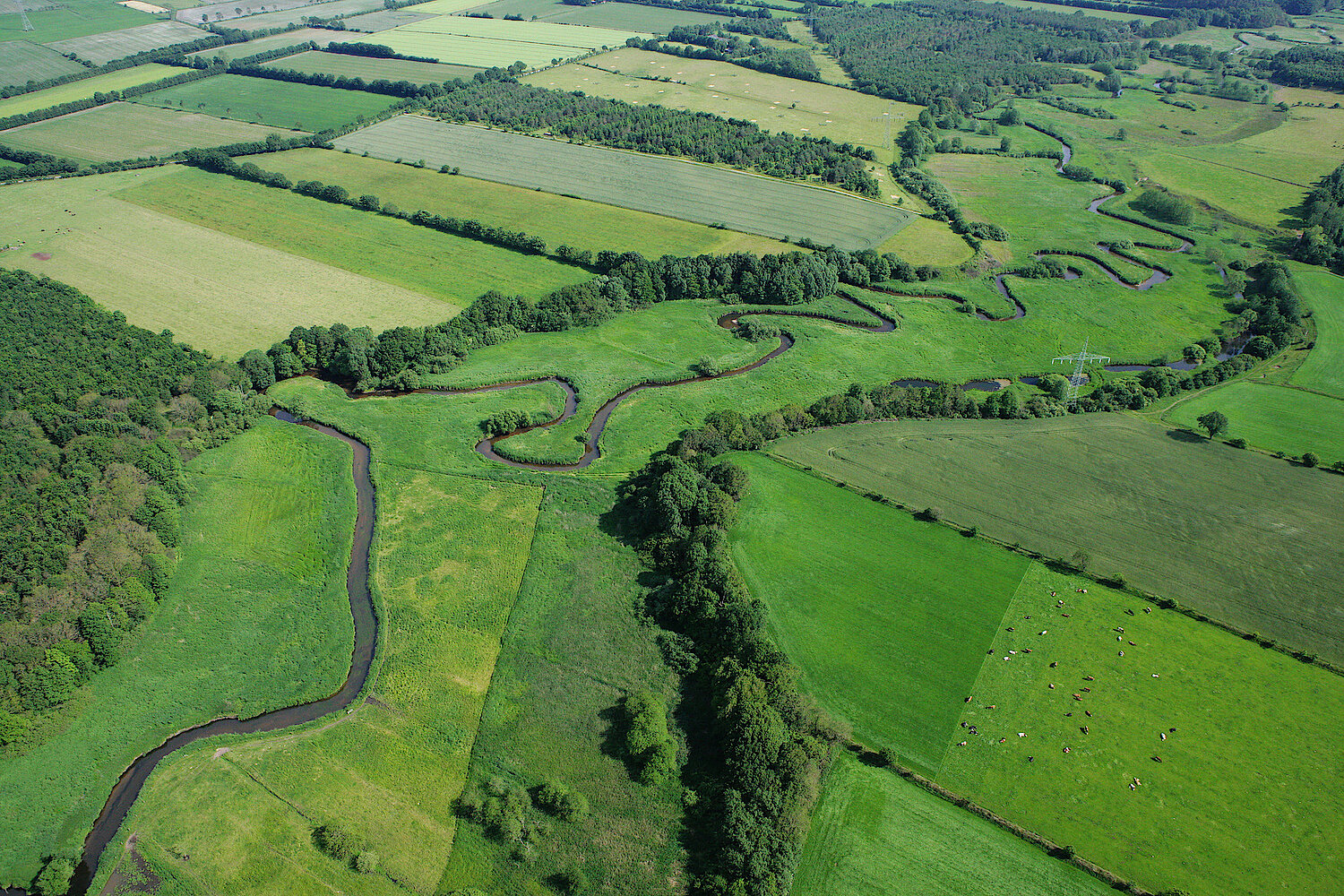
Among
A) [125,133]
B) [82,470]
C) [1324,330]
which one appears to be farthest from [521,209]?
[1324,330]

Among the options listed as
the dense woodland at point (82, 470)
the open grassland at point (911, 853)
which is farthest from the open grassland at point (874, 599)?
the dense woodland at point (82, 470)

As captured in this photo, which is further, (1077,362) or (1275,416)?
(1077,362)

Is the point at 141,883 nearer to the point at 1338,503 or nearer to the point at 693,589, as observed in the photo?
the point at 693,589

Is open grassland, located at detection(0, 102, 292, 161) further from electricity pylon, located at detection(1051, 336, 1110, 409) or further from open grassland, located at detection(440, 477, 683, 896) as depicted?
electricity pylon, located at detection(1051, 336, 1110, 409)

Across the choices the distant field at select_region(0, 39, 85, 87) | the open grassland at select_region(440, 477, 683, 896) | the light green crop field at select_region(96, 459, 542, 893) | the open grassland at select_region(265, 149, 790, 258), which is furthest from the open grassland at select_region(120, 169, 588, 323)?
the distant field at select_region(0, 39, 85, 87)

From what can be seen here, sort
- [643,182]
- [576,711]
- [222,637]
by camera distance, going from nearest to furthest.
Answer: [576,711] → [222,637] → [643,182]

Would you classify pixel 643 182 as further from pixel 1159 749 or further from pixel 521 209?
pixel 1159 749

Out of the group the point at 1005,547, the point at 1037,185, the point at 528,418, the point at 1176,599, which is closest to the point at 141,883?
the point at 528,418
